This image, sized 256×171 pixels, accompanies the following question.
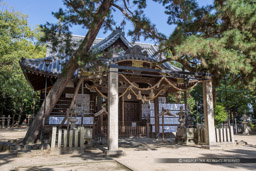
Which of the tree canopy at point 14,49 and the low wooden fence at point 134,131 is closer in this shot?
the low wooden fence at point 134,131

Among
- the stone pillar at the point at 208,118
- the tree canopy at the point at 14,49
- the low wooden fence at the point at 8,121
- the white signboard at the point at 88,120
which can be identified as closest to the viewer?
the stone pillar at the point at 208,118

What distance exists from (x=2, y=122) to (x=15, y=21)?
1209 centimetres

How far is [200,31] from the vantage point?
26.8 feet

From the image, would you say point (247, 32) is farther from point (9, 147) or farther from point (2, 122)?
point (2, 122)

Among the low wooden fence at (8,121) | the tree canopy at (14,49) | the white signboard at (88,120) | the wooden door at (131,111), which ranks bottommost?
the low wooden fence at (8,121)

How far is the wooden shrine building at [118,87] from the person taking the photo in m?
8.16

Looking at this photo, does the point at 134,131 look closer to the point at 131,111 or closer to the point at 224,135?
the point at 131,111

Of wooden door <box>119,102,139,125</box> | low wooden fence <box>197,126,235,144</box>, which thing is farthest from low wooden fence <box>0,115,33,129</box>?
low wooden fence <box>197,126,235,144</box>

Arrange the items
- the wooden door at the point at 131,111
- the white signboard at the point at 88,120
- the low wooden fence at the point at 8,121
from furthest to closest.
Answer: the low wooden fence at the point at 8,121 → the wooden door at the point at 131,111 → the white signboard at the point at 88,120

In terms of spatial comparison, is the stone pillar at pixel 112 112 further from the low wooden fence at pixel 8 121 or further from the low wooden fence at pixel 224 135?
the low wooden fence at pixel 8 121

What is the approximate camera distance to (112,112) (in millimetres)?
6750

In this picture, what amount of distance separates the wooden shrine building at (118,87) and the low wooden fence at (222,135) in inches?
20.8

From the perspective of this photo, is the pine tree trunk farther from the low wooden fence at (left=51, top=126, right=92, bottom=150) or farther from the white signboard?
the white signboard

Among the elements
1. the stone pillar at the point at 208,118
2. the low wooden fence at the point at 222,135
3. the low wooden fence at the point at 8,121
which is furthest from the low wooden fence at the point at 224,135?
the low wooden fence at the point at 8,121
